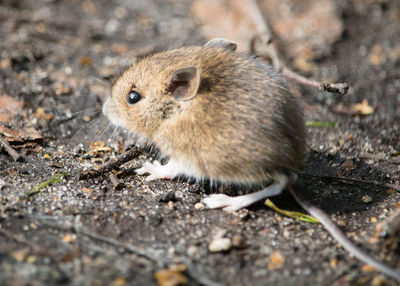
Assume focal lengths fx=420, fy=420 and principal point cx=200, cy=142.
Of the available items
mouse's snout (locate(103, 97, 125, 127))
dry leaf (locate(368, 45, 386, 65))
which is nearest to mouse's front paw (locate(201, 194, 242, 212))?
mouse's snout (locate(103, 97, 125, 127))

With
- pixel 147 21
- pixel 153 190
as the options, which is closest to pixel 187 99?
pixel 153 190

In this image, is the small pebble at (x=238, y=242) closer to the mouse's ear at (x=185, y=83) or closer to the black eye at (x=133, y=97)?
the mouse's ear at (x=185, y=83)

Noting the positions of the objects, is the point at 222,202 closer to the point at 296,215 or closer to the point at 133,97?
the point at 296,215

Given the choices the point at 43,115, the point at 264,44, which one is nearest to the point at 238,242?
the point at 43,115

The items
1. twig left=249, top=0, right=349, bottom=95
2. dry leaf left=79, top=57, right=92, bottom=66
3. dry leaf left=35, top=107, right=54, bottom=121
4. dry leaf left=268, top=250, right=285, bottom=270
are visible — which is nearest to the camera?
dry leaf left=268, top=250, right=285, bottom=270

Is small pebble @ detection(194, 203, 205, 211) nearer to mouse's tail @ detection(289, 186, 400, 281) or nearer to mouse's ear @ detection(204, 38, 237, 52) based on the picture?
mouse's tail @ detection(289, 186, 400, 281)

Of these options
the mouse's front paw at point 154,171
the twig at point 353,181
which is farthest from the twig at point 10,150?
the twig at point 353,181
